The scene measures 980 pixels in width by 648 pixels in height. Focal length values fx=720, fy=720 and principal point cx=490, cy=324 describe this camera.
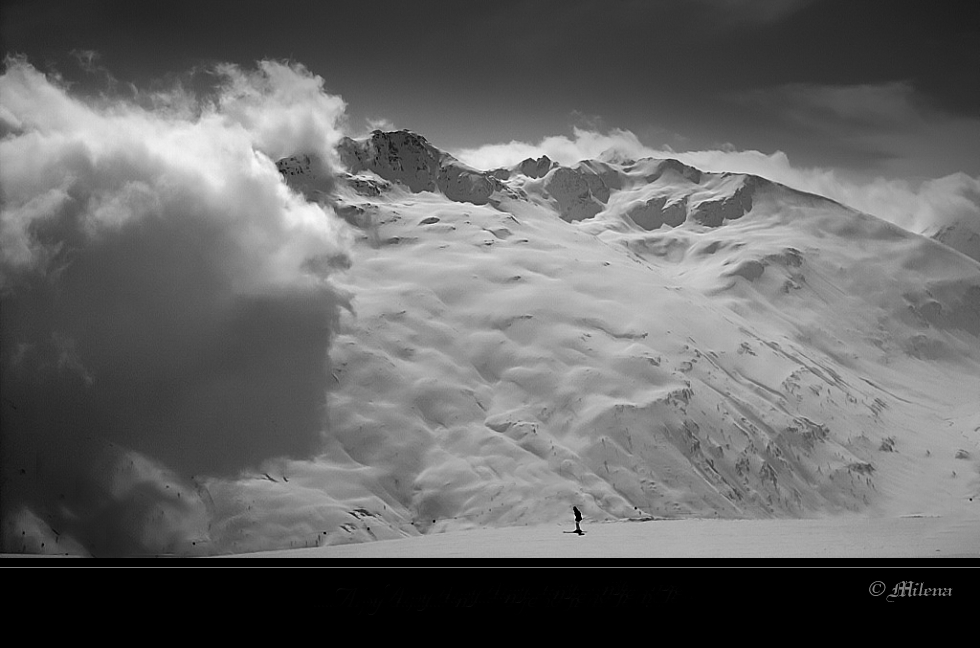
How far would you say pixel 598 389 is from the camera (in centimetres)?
1900

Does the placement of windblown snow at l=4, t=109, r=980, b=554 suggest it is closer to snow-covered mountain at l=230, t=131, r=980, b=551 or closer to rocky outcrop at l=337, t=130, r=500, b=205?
snow-covered mountain at l=230, t=131, r=980, b=551

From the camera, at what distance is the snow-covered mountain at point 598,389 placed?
12695 mm

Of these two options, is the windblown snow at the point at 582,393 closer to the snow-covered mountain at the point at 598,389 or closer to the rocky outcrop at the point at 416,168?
the snow-covered mountain at the point at 598,389

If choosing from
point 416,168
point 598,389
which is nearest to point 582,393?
point 598,389

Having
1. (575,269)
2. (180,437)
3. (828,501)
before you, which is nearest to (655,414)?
(828,501)

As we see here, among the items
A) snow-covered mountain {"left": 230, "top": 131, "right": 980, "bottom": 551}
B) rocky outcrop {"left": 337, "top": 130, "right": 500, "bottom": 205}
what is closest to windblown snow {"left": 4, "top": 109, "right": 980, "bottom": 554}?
snow-covered mountain {"left": 230, "top": 131, "right": 980, "bottom": 551}

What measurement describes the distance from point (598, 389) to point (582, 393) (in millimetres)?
751

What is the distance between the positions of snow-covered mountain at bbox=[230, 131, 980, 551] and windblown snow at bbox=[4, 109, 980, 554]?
7cm

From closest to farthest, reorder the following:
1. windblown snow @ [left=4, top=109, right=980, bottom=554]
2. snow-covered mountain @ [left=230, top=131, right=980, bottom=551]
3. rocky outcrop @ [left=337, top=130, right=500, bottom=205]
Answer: windblown snow @ [left=4, top=109, right=980, bottom=554] → snow-covered mountain @ [left=230, top=131, right=980, bottom=551] → rocky outcrop @ [left=337, top=130, right=500, bottom=205]

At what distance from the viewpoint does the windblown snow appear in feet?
38.0

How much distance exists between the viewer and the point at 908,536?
4.11 meters

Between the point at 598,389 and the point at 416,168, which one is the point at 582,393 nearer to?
the point at 598,389
